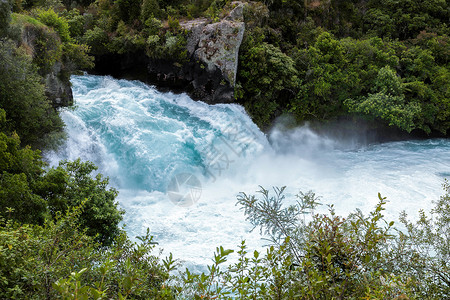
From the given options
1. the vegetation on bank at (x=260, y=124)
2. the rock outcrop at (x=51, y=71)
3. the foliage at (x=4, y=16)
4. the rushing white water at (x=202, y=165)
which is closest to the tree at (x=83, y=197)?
the vegetation on bank at (x=260, y=124)

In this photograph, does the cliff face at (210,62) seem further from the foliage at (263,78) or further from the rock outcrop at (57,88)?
the rock outcrop at (57,88)

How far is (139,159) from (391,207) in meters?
9.73

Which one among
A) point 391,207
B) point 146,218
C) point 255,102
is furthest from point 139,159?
point 391,207

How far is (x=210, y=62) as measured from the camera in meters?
15.6

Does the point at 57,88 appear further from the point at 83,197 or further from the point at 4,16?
the point at 83,197

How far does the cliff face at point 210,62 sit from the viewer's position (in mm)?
15523

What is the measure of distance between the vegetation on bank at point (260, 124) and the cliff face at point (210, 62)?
65 cm

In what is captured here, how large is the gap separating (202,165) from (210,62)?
565 cm

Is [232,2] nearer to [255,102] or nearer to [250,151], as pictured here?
[255,102]

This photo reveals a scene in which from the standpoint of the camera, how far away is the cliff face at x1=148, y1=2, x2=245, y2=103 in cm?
1552

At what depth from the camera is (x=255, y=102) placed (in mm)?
16828

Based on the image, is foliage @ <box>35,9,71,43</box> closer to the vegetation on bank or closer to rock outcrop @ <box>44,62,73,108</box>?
the vegetation on bank

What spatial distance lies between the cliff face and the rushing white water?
745mm

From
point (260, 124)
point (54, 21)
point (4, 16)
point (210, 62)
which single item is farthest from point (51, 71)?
point (260, 124)
